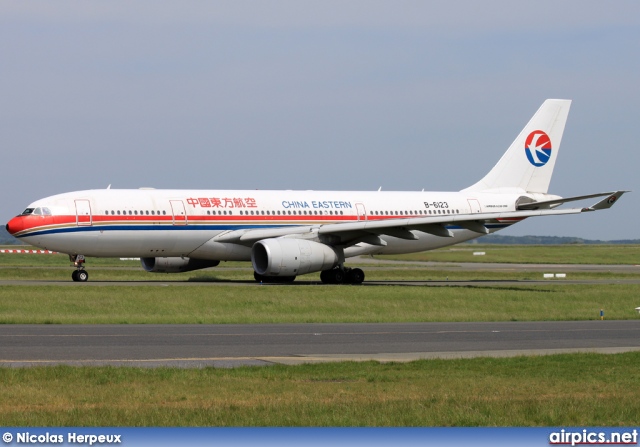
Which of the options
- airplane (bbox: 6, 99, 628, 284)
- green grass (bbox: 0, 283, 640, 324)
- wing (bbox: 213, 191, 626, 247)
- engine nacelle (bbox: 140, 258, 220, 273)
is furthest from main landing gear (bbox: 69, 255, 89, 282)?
wing (bbox: 213, 191, 626, 247)

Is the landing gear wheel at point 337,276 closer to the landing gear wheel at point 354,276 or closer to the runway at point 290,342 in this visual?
the landing gear wheel at point 354,276

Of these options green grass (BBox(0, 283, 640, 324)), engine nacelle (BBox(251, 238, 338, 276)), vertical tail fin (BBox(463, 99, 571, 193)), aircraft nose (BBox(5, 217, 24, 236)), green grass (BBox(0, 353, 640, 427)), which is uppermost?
vertical tail fin (BBox(463, 99, 571, 193))

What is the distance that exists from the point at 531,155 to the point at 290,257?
17.3m

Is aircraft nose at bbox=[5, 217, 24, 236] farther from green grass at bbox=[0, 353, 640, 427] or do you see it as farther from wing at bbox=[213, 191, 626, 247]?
green grass at bbox=[0, 353, 640, 427]

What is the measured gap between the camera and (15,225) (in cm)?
3991

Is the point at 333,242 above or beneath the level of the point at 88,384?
above

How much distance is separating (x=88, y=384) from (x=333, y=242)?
28.2 metres

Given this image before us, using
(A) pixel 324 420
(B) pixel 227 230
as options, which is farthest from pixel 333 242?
(A) pixel 324 420

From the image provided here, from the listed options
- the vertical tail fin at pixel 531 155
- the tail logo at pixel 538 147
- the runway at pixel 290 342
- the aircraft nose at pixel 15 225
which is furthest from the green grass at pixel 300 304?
the tail logo at pixel 538 147

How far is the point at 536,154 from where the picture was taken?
51.3 meters

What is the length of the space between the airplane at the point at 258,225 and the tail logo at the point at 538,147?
3.40 meters

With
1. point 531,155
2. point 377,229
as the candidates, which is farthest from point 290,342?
point 531,155

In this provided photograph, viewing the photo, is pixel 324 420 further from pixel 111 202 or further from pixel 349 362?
pixel 111 202

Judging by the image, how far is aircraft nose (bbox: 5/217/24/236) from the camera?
1565 inches
